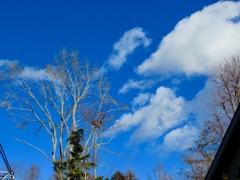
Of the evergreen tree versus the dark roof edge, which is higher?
the evergreen tree

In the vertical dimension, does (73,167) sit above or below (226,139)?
above

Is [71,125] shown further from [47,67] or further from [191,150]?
[191,150]

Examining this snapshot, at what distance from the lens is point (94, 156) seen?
24141mm

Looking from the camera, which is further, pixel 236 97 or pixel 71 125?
pixel 71 125

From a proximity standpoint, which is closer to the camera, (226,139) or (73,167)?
(226,139)

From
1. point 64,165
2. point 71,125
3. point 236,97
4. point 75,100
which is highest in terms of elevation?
point 75,100

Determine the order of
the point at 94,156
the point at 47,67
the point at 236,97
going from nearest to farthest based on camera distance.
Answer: the point at 236,97 → the point at 47,67 → the point at 94,156

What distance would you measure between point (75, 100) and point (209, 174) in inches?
539

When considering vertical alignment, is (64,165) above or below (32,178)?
below

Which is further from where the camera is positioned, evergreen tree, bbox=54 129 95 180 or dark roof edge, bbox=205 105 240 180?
evergreen tree, bbox=54 129 95 180

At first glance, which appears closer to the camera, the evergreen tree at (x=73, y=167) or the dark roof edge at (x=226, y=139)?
the dark roof edge at (x=226, y=139)

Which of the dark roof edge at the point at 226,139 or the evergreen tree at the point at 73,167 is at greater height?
the evergreen tree at the point at 73,167

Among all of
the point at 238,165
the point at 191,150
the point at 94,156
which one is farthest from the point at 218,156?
the point at 94,156

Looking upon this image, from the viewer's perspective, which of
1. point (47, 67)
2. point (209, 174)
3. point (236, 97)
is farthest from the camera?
point (47, 67)
